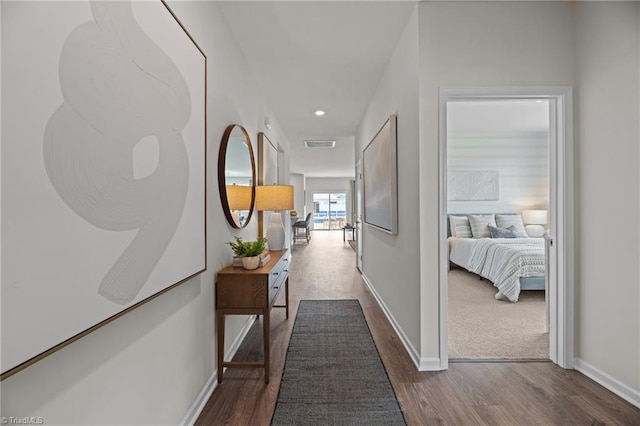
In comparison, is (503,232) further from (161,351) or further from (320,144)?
(161,351)

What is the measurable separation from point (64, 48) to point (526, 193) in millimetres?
Result: 7101

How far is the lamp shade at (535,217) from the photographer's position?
5.97 meters

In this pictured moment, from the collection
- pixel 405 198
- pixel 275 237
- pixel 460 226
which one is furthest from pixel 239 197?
pixel 460 226

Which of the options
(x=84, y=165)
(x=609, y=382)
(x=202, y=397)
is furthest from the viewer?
(x=609, y=382)

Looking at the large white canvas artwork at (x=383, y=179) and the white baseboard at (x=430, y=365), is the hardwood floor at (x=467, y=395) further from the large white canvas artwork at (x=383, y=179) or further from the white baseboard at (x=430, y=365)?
the large white canvas artwork at (x=383, y=179)

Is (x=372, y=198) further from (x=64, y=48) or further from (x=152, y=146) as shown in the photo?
(x=64, y=48)

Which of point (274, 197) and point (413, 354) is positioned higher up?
point (274, 197)

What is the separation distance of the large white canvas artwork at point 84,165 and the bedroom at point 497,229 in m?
2.39

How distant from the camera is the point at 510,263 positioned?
13.3 feet

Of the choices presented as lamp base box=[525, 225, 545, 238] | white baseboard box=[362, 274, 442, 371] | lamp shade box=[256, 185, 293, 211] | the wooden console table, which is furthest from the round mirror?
lamp base box=[525, 225, 545, 238]

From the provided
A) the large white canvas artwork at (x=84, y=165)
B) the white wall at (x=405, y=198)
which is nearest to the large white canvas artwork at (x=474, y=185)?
the white wall at (x=405, y=198)

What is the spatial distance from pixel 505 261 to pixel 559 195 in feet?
6.83

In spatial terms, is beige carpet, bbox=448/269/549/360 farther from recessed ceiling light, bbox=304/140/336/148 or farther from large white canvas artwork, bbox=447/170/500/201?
Answer: recessed ceiling light, bbox=304/140/336/148

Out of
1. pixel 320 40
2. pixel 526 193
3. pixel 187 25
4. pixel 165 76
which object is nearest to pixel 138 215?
pixel 165 76
